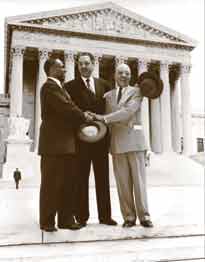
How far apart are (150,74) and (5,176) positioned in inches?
451

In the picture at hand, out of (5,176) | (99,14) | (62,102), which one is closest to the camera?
(62,102)

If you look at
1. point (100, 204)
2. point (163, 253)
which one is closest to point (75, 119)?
point (100, 204)

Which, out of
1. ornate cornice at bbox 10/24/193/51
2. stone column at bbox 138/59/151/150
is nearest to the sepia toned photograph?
stone column at bbox 138/59/151/150

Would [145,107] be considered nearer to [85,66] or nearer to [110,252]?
[85,66]

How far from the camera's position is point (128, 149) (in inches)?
193

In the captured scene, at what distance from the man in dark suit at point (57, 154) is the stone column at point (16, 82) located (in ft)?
67.9

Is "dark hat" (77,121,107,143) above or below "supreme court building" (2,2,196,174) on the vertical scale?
below

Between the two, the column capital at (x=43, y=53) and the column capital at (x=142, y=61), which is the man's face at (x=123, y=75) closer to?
the column capital at (x=43, y=53)

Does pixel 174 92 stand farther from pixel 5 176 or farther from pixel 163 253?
pixel 163 253

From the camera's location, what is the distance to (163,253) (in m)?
4.14

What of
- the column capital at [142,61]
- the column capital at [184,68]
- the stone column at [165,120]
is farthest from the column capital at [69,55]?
the column capital at [184,68]

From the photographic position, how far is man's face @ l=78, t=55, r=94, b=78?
4.90 m

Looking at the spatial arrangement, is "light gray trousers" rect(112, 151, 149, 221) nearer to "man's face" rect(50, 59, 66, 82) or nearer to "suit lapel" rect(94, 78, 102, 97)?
"suit lapel" rect(94, 78, 102, 97)

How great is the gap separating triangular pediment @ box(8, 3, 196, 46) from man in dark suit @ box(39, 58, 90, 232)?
71.5 feet
